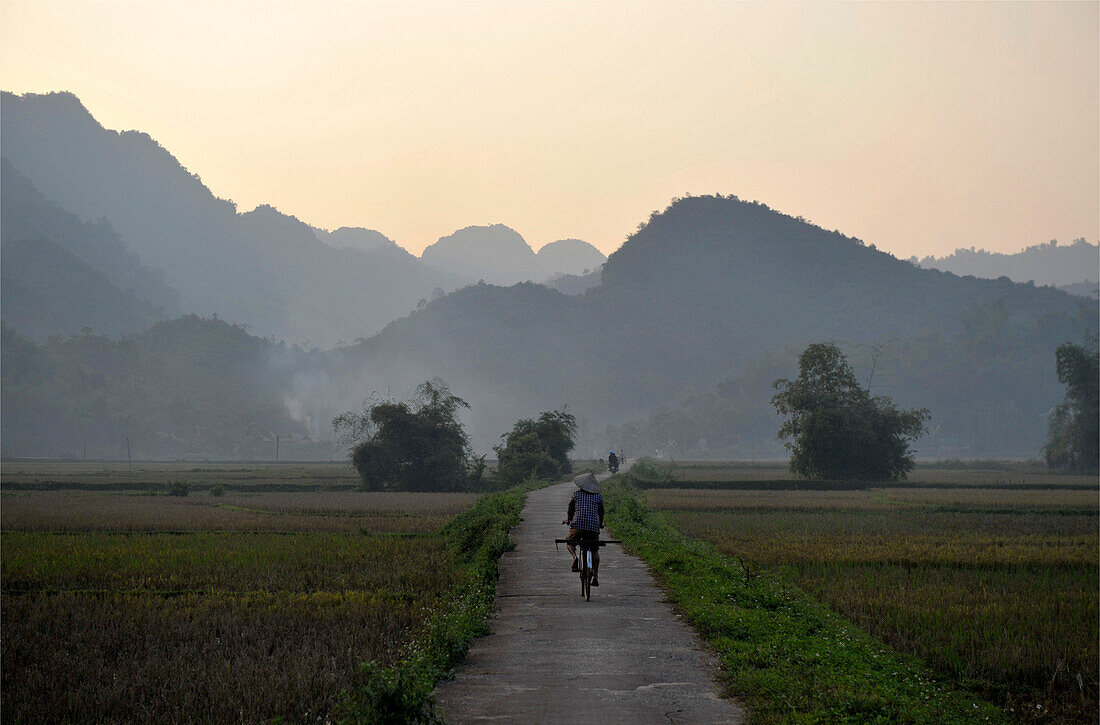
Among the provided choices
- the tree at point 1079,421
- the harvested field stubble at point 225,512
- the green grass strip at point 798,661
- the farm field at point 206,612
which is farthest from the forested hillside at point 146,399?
the green grass strip at point 798,661

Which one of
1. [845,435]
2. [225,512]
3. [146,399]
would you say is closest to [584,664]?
[225,512]

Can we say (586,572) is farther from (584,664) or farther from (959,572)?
(959,572)

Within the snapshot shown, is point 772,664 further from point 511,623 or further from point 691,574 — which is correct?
→ point 691,574

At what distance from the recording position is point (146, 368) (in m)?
172

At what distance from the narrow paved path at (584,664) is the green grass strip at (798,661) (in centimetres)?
35

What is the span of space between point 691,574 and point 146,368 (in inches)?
6912

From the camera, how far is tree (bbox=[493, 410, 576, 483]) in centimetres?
6475

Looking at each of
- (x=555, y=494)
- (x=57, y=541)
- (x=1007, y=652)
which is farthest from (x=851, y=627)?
(x=555, y=494)

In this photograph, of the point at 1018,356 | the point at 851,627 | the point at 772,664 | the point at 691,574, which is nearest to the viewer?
the point at 772,664

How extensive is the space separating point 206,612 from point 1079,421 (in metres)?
88.8

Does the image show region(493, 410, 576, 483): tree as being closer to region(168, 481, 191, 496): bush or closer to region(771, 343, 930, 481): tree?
region(771, 343, 930, 481): tree

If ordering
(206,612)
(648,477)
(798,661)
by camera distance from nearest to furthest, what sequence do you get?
1. (798,661)
2. (206,612)
3. (648,477)

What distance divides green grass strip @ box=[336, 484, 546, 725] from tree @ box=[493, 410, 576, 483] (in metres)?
43.9

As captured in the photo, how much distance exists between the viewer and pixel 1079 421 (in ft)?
273
